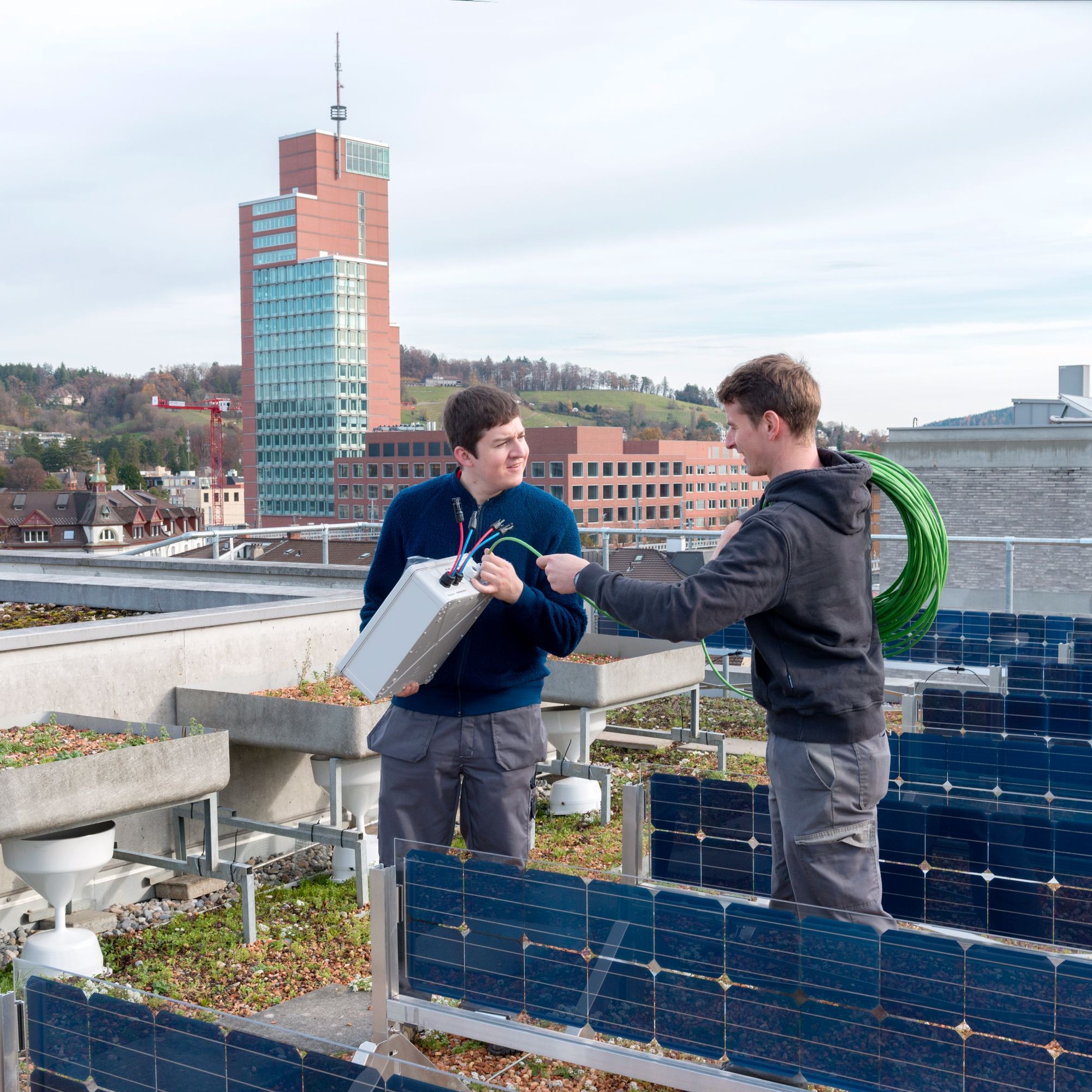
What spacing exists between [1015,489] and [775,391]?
31216 mm

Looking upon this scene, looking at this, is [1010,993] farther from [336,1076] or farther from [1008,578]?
[1008,578]

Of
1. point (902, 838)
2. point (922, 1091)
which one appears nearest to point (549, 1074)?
point (902, 838)

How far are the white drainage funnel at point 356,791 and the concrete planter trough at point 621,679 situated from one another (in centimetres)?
109

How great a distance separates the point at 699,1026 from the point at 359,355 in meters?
140

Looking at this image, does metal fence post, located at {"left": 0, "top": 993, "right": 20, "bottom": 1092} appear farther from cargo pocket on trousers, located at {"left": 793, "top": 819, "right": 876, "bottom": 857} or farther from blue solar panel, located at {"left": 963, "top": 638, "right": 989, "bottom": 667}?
blue solar panel, located at {"left": 963, "top": 638, "right": 989, "bottom": 667}

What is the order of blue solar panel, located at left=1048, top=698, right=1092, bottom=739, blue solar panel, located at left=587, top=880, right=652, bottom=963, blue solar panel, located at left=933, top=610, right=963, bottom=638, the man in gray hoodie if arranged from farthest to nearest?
blue solar panel, located at left=933, top=610, right=963, bottom=638, blue solar panel, located at left=1048, top=698, right=1092, bottom=739, blue solar panel, located at left=587, top=880, right=652, bottom=963, the man in gray hoodie

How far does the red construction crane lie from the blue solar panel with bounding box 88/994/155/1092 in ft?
431

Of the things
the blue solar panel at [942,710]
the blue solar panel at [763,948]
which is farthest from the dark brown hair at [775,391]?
the blue solar panel at [942,710]

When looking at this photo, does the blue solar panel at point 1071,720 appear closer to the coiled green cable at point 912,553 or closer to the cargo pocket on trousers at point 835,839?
the coiled green cable at point 912,553

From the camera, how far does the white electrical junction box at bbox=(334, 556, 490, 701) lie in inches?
108

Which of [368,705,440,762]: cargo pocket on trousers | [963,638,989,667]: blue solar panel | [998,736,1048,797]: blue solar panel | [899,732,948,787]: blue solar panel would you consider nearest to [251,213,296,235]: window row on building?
[963,638,989,667]: blue solar panel

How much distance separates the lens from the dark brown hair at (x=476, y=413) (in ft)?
9.95

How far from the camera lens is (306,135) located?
150 metres

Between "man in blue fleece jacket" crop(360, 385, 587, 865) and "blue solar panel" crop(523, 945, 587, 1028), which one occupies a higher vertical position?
"man in blue fleece jacket" crop(360, 385, 587, 865)
